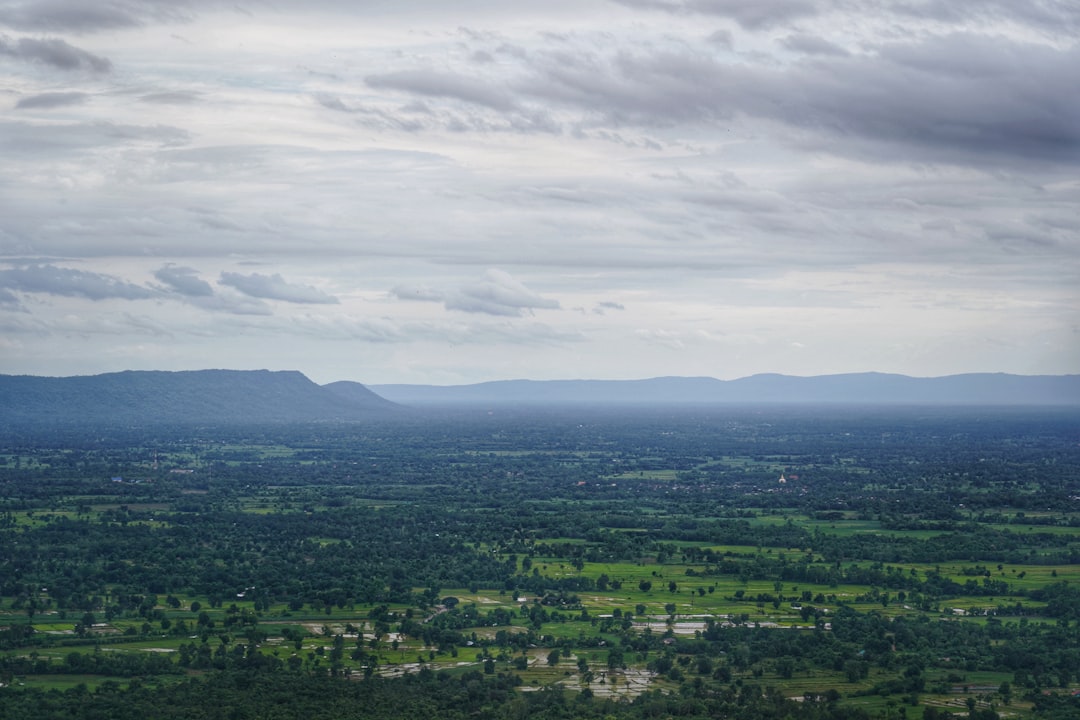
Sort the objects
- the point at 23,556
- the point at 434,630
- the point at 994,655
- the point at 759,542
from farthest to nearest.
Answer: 1. the point at 759,542
2. the point at 23,556
3. the point at 434,630
4. the point at 994,655

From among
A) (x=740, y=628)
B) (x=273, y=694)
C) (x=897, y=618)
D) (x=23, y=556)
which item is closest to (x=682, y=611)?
(x=740, y=628)

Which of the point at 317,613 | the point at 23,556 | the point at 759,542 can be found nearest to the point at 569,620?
the point at 317,613

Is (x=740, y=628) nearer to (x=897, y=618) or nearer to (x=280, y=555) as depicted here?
(x=897, y=618)

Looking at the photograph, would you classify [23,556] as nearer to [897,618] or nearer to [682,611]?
[682,611]

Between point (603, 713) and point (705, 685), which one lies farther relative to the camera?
point (705, 685)

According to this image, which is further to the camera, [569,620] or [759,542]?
[759,542]

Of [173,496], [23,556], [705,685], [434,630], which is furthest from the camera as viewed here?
[173,496]
